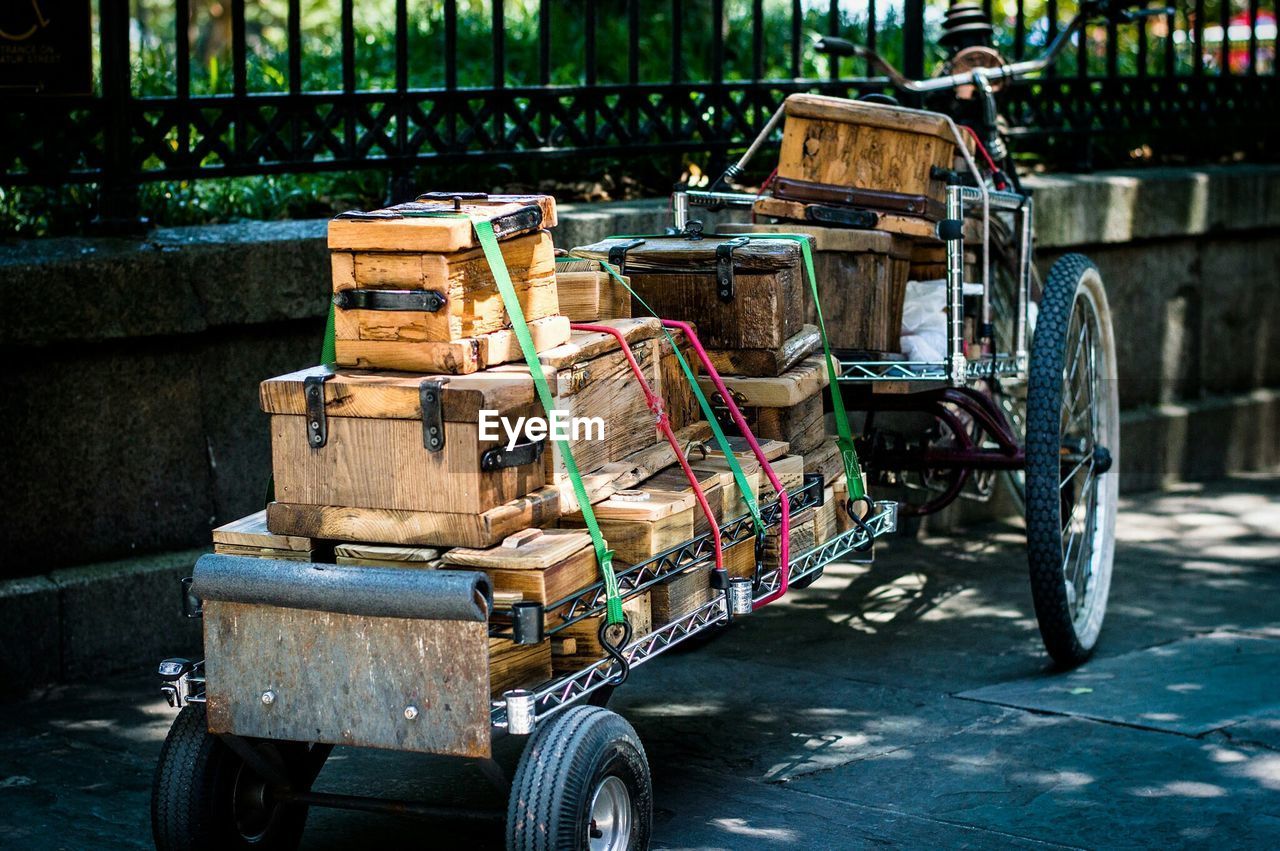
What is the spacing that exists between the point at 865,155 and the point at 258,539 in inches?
106

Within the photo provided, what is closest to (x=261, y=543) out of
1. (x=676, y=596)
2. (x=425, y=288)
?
(x=425, y=288)

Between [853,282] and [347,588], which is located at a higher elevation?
[853,282]

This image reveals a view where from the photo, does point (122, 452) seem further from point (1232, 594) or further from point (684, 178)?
point (1232, 594)

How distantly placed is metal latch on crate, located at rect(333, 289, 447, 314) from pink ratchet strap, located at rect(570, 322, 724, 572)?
615 millimetres

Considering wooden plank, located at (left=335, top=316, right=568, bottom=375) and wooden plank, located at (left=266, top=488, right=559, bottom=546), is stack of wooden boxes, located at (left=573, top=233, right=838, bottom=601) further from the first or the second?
wooden plank, located at (left=266, top=488, right=559, bottom=546)

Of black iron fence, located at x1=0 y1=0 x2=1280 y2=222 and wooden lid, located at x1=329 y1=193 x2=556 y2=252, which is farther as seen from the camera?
black iron fence, located at x1=0 y1=0 x2=1280 y2=222

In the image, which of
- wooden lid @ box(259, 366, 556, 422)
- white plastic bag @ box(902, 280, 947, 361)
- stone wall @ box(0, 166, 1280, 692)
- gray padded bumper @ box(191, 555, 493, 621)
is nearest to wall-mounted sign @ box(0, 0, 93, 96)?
stone wall @ box(0, 166, 1280, 692)

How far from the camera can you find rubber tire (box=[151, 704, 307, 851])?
383 centimetres

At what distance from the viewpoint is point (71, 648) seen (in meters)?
5.60

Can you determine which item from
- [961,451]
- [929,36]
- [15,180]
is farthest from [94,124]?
[929,36]

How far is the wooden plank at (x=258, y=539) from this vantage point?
12.6 ft

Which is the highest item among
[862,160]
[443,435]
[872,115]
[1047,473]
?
[872,115]

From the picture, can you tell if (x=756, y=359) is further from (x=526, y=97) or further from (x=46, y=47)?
(x=46, y=47)

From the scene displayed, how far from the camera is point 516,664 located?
3738mm
